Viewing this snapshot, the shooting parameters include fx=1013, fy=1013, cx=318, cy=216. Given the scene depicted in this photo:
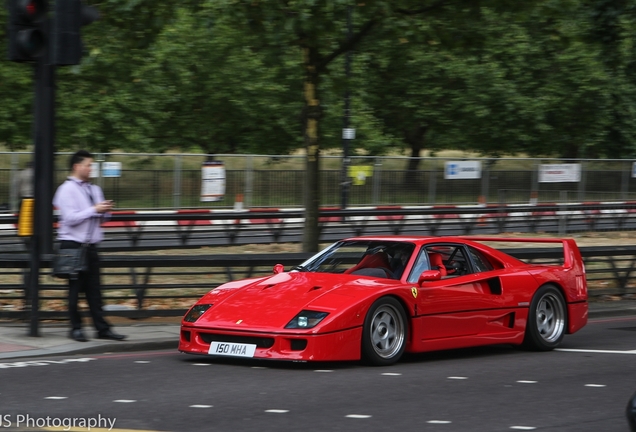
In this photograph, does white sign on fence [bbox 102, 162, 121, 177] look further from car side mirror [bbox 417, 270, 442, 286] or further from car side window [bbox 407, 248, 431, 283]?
car side mirror [bbox 417, 270, 442, 286]

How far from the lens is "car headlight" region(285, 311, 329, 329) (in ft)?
27.9

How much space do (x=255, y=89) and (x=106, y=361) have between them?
1150 inches

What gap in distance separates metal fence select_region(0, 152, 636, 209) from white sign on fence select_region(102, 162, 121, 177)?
0.43ft

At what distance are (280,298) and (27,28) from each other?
3751mm

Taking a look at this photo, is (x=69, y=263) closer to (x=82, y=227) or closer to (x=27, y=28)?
(x=82, y=227)

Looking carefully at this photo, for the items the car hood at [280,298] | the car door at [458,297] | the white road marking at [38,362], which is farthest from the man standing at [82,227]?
the car door at [458,297]

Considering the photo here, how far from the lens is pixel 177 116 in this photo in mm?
38312

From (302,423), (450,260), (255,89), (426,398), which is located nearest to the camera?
(302,423)

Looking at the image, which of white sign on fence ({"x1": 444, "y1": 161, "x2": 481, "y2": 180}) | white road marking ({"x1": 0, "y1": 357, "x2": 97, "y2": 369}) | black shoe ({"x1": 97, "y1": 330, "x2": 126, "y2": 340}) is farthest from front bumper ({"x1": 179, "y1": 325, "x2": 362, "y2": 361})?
white sign on fence ({"x1": 444, "y1": 161, "x2": 481, "y2": 180})

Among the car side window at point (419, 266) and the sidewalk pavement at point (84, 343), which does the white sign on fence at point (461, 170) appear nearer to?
the sidewalk pavement at point (84, 343)

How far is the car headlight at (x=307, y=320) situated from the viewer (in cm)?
851

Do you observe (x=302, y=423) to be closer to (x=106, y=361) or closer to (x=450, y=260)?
(x=106, y=361)

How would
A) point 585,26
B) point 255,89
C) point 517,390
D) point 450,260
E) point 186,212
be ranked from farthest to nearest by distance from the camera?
point 255,89 < point 186,212 < point 585,26 < point 450,260 < point 517,390

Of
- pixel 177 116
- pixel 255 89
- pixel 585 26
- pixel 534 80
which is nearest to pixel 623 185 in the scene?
pixel 534 80
